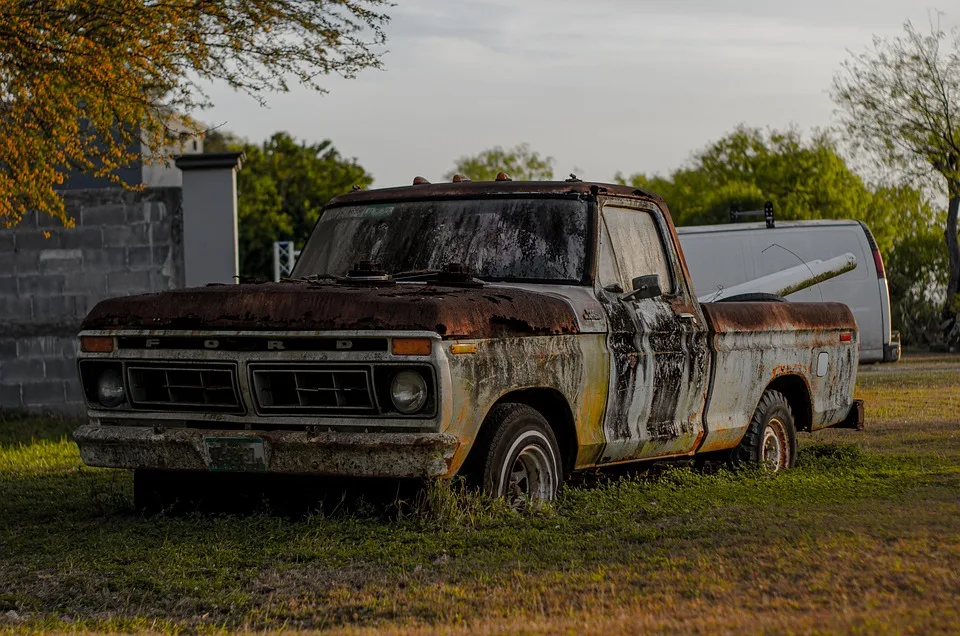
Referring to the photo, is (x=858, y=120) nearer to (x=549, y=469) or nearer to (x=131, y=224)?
(x=131, y=224)

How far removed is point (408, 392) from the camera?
661 centimetres

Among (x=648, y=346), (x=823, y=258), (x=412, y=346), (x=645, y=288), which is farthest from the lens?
(x=823, y=258)

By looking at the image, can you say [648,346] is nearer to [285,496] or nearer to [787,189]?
[285,496]

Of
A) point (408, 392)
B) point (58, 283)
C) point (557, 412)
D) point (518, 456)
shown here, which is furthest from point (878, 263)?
point (408, 392)

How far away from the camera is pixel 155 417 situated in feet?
23.7

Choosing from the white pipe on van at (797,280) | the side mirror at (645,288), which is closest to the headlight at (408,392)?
the side mirror at (645,288)

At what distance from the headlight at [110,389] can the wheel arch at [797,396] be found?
14.9 ft

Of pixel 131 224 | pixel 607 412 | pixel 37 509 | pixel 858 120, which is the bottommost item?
pixel 37 509

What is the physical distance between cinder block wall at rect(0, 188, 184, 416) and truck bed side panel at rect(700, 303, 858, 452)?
26.8 feet

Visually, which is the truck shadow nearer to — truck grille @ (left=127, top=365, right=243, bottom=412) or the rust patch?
truck grille @ (left=127, top=365, right=243, bottom=412)

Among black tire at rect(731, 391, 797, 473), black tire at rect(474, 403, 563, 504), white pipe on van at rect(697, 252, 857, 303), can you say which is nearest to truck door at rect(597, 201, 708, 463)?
black tire at rect(474, 403, 563, 504)

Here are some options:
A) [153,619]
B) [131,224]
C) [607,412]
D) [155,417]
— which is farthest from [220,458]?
[131,224]

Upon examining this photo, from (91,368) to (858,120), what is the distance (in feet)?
115

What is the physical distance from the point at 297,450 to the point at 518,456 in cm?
115
